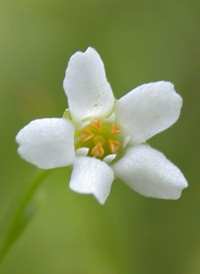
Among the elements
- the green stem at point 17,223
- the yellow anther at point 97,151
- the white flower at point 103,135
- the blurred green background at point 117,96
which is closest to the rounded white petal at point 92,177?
the white flower at point 103,135

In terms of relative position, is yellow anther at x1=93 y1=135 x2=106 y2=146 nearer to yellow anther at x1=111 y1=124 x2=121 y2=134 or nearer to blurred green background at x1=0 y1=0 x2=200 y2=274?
yellow anther at x1=111 y1=124 x2=121 y2=134

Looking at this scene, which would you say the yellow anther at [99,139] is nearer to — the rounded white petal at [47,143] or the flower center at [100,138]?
the flower center at [100,138]

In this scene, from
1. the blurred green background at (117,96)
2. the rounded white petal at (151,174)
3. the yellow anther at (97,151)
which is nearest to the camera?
the rounded white petal at (151,174)

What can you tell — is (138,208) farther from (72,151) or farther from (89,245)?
(72,151)

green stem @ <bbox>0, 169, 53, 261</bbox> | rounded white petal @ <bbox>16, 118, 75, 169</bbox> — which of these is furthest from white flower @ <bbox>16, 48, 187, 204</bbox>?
green stem @ <bbox>0, 169, 53, 261</bbox>

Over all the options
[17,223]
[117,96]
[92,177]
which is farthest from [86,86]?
[117,96]

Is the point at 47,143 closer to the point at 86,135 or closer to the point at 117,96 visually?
the point at 86,135
